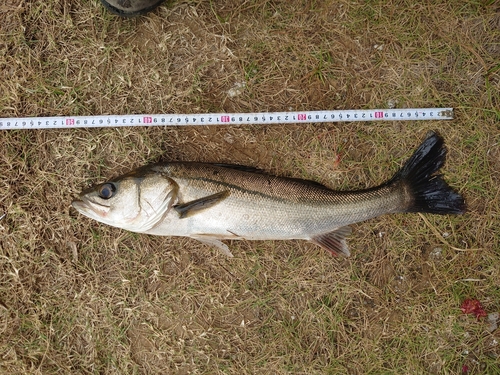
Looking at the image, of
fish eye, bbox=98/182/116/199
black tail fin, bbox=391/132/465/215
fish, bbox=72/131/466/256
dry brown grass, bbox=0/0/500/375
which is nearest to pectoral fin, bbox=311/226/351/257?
fish, bbox=72/131/466/256

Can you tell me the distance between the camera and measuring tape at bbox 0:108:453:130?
12.1 feet

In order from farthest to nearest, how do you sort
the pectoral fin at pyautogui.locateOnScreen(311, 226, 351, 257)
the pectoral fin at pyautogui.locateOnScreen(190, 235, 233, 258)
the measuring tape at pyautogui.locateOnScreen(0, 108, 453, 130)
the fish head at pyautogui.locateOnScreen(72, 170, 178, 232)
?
the measuring tape at pyautogui.locateOnScreen(0, 108, 453, 130) → the pectoral fin at pyautogui.locateOnScreen(311, 226, 351, 257) → the pectoral fin at pyautogui.locateOnScreen(190, 235, 233, 258) → the fish head at pyautogui.locateOnScreen(72, 170, 178, 232)

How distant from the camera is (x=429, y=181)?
3.65 m

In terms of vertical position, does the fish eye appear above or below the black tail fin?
above

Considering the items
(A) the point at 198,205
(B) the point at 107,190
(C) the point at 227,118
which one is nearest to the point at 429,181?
(C) the point at 227,118

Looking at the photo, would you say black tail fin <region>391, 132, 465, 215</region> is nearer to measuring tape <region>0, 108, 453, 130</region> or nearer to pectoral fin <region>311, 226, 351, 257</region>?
measuring tape <region>0, 108, 453, 130</region>

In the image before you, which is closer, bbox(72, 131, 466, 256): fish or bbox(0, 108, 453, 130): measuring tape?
bbox(72, 131, 466, 256): fish

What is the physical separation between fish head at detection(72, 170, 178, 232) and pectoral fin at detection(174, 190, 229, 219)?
10 cm

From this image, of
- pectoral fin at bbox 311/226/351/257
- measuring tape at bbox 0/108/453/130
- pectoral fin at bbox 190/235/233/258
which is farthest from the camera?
measuring tape at bbox 0/108/453/130

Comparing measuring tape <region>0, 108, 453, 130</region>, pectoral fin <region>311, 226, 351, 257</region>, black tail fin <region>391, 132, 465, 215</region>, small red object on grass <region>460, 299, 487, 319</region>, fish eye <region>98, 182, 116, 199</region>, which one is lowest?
small red object on grass <region>460, 299, 487, 319</region>

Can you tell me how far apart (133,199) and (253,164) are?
1153 millimetres

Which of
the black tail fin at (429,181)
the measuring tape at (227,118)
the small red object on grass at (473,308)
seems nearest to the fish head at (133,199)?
the measuring tape at (227,118)

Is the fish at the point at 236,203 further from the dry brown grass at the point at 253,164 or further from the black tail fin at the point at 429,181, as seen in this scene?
the dry brown grass at the point at 253,164

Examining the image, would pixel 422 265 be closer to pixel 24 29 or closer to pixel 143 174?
pixel 143 174
